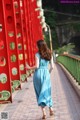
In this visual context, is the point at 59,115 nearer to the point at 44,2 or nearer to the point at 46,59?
the point at 46,59

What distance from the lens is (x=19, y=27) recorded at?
680 inches

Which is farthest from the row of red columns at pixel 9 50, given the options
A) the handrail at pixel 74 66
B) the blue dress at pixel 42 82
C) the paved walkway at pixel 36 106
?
the blue dress at pixel 42 82

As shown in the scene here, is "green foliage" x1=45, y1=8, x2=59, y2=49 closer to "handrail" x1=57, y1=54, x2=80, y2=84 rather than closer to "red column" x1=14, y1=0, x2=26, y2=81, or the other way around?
"handrail" x1=57, y1=54, x2=80, y2=84

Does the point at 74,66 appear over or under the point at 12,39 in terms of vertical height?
under

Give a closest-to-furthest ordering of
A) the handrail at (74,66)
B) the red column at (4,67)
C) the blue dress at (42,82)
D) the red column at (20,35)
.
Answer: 1. the blue dress at (42,82)
2. the red column at (4,67)
3. the handrail at (74,66)
4. the red column at (20,35)

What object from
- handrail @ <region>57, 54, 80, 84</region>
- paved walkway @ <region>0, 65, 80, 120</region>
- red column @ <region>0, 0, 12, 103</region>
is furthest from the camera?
handrail @ <region>57, 54, 80, 84</region>

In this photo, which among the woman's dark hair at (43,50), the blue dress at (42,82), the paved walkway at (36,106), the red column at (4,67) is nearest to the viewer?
the woman's dark hair at (43,50)

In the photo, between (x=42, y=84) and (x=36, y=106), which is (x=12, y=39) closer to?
(x=36, y=106)

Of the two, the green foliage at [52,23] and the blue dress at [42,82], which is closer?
the blue dress at [42,82]

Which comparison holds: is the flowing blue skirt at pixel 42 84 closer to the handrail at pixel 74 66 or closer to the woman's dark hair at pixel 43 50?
the woman's dark hair at pixel 43 50

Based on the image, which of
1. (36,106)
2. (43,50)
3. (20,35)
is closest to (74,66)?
(20,35)

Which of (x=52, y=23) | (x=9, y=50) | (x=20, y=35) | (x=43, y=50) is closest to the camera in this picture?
(x=43, y=50)

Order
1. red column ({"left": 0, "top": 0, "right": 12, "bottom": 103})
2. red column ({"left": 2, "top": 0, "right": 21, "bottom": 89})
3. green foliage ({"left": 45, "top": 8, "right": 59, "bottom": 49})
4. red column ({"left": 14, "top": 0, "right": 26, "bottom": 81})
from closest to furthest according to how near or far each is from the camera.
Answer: red column ({"left": 0, "top": 0, "right": 12, "bottom": 103}) → red column ({"left": 2, "top": 0, "right": 21, "bottom": 89}) → red column ({"left": 14, "top": 0, "right": 26, "bottom": 81}) → green foliage ({"left": 45, "top": 8, "right": 59, "bottom": 49})

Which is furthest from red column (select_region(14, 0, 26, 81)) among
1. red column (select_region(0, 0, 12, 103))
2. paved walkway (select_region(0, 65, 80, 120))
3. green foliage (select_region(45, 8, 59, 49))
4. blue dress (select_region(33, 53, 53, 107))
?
green foliage (select_region(45, 8, 59, 49))
